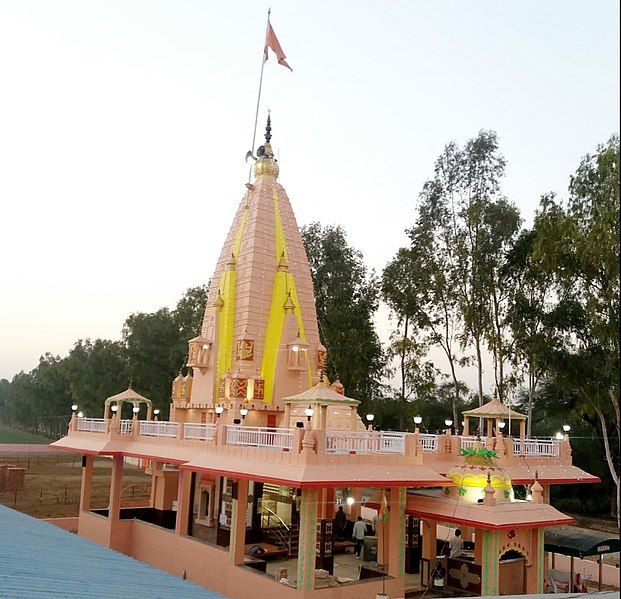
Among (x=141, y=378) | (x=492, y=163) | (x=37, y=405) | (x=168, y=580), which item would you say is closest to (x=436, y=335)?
(x=492, y=163)

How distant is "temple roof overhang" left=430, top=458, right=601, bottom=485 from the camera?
18469 mm

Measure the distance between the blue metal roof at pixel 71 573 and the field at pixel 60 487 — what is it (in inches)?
752

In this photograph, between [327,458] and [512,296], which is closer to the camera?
[327,458]

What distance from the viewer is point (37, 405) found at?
288 feet

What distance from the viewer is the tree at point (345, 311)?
36250mm

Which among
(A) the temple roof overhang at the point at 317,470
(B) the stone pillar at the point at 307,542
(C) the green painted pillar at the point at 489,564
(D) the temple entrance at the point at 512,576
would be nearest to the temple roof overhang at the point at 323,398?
(A) the temple roof overhang at the point at 317,470

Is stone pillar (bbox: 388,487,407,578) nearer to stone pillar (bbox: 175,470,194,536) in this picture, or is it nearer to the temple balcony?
the temple balcony

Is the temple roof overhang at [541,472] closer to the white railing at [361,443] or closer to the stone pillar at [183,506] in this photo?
the white railing at [361,443]

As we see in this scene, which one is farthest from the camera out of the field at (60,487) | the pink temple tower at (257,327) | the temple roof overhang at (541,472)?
the field at (60,487)

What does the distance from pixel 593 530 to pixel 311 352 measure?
17504 mm

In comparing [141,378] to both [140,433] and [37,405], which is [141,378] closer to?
[140,433]

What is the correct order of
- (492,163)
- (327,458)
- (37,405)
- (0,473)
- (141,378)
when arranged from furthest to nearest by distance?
1. (37,405)
2. (141,378)
3. (0,473)
4. (492,163)
5. (327,458)

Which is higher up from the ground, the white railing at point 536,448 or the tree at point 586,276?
the tree at point 586,276

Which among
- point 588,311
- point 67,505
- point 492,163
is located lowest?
point 67,505
